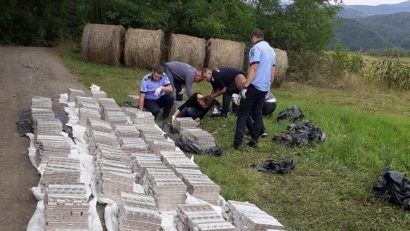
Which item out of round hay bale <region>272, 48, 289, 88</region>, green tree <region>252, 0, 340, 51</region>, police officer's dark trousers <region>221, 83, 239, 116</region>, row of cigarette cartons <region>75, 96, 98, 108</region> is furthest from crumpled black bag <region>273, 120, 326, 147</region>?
green tree <region>252, 0, 340, 51</region>

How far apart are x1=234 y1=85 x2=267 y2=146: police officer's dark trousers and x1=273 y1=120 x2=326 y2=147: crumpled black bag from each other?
0.59 metres

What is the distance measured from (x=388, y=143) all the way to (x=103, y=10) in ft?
50.2

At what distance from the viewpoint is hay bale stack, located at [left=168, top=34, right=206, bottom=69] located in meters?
17.3

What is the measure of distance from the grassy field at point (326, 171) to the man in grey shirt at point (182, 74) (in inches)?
32.8

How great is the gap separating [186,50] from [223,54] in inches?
53.0

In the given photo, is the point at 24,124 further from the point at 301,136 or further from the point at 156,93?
the point at 301,136

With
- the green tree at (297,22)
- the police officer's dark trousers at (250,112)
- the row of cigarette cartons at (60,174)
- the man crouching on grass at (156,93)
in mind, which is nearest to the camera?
the row of cigarette cartons at (60,174)

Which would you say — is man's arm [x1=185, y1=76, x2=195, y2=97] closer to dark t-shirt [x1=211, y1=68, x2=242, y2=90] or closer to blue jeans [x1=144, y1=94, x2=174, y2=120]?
blue jeans [x1=144, y1=94, x2=174, y2=120]

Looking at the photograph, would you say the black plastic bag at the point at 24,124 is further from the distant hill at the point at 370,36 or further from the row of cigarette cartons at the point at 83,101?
the distant hill at the point at 370,36

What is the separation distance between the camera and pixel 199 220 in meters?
4.11

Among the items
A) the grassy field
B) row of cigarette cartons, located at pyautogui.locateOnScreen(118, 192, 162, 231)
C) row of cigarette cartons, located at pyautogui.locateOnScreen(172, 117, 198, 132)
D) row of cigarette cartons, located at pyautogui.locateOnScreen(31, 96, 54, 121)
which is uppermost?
row of cigarette cartons, located at pyautogui.locateOnScreen(31, 96, 54, 121)

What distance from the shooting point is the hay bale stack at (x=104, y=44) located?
675 inches

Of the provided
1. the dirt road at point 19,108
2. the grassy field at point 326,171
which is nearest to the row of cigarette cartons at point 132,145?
the grassy field at point 326,171

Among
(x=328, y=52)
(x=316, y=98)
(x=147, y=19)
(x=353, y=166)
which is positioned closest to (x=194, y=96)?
(x=353, y=166)
